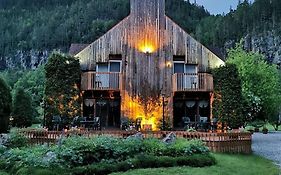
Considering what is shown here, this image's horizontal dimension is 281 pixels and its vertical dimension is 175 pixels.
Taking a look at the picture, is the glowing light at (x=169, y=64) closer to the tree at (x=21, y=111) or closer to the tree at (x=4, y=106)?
the tree at (x=4, y=106)

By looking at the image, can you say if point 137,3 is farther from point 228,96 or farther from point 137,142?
point 137,142

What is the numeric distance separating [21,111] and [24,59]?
11278 centimetres

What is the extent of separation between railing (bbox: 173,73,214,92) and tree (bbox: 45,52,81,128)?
7.18m

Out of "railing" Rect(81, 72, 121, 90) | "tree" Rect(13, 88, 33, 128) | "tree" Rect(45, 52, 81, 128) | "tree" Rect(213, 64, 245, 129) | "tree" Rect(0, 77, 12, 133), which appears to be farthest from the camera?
"tree" Rect(13, 88, 33, 128)

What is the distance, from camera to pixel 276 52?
135000 millimetres

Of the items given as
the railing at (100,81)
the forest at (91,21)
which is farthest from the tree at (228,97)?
the forest at (91,21)

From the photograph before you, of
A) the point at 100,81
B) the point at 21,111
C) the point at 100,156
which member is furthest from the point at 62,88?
the point at 100,156

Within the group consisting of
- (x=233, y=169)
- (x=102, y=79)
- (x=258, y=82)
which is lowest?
(x=233, y=169)

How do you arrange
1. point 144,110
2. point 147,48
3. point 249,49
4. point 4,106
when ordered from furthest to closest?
point 249,49, point 147,48, point 144,110, point 4,106

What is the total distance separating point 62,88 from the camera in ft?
95.5

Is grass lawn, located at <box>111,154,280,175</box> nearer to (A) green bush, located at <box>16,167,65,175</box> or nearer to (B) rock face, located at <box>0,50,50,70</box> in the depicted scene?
(A) green bush, located at <box>16,167,65,175</box>

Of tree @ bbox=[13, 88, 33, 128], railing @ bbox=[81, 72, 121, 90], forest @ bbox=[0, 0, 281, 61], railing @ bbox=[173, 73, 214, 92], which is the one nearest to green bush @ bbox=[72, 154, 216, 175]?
railing @ bbox=[173, 73, 214, 92]

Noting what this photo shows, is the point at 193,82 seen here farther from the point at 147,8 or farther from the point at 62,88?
the point at 62,88

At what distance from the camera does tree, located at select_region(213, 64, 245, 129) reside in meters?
28.9
